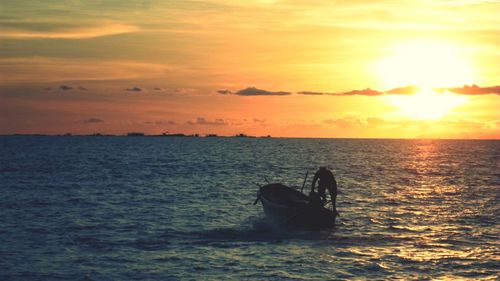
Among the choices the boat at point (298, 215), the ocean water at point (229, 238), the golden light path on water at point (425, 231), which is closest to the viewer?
the ocean water at point (229, 238)

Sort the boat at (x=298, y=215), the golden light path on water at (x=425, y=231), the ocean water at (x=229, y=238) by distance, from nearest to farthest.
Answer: the ocean water at (x=229, y=238) < the golden light path on water at (x=425, y=231) < the boat at (x=298, y=215)

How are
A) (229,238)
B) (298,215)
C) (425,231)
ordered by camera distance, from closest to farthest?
(229,238) < (298,215) < (425,231)

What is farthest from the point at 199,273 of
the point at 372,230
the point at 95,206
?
the point at 95,206

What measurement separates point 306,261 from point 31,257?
11499 mm

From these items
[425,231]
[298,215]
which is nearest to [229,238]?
[298,215]

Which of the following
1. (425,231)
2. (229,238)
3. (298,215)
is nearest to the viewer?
(229,238)

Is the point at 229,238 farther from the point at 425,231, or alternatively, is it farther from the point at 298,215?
the point at 425,231

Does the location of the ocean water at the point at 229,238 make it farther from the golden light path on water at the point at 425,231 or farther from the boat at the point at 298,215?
the boat at the point at 298,215

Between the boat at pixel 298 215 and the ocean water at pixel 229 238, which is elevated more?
the boat at pixel 298 215

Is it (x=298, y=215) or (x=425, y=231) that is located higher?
(x=298, y=215)

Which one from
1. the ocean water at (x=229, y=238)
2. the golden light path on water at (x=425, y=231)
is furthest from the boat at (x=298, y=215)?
the golden light path on water at (x=425, y=231)

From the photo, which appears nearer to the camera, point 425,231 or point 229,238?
point 229,238

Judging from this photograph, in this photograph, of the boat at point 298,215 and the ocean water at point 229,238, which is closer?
the ocean water at point 229,238

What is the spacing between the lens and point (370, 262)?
25.2 metres
